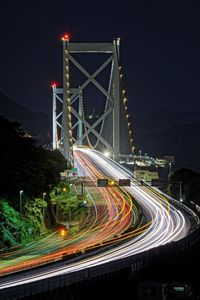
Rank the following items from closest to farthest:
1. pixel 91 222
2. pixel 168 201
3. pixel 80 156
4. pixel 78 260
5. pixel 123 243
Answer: pixel 78 260, pixel 123 243, pixel 91 222, pixel 168 201, pixel 80 156

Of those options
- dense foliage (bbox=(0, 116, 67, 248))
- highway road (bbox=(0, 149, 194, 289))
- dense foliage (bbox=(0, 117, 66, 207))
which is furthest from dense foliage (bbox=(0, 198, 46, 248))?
highway road (bbox=(0, 149, 194, 289))

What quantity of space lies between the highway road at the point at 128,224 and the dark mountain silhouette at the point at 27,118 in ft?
223

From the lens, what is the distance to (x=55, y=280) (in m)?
14.1

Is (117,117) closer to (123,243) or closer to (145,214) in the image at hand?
(145,214)

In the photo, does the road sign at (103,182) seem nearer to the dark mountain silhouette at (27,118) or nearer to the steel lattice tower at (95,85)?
the steel lattice tower at (95,85)

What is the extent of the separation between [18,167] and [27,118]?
101151 mm

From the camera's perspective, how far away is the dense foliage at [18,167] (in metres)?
24.4

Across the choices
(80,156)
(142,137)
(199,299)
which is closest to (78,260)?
(199,299)

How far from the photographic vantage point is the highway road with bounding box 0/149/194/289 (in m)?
16.5

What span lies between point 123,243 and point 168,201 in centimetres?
1226

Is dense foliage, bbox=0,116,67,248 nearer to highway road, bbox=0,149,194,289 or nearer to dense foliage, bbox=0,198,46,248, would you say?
dense foliage, bbox=0,198,46,248

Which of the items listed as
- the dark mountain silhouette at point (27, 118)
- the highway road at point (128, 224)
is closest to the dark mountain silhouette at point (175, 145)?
the dark mountain silhouette at point (27, 118)

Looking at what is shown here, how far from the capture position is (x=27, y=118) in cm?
12575

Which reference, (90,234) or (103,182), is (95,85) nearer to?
(103,182)
